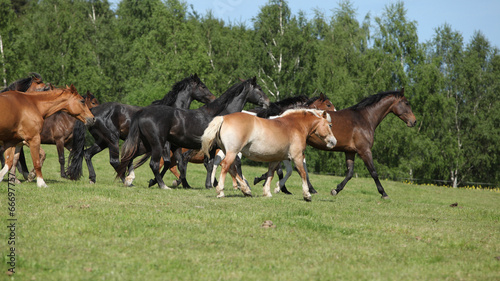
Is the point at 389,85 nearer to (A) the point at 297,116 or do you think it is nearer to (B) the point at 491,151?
(B) the point at 491,151

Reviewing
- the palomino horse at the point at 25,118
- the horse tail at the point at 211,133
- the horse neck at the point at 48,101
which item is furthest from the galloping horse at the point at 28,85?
the horse tail at the point at 211,133

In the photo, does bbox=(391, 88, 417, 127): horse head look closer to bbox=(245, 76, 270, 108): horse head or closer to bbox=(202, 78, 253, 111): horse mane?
bbox=(245, 76, 270, 108): horse head

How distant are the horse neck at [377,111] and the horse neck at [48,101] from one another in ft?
26.8

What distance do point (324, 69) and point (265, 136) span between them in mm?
40296

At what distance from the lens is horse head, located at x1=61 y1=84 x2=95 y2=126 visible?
12.0m

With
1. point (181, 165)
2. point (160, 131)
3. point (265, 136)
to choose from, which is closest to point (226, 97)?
→ point (160, 131)

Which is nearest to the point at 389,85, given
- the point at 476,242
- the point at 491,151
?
the point at 491,151

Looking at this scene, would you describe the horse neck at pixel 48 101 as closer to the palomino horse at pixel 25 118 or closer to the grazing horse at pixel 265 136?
the palomino horse at pixel 25 118

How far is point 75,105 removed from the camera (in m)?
12.2

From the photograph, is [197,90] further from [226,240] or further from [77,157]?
[226,240]

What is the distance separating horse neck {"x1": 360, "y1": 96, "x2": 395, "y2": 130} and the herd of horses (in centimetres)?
3

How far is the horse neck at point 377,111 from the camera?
15.2 meters

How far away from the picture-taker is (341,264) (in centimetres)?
646

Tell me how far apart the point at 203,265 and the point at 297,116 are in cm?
630
